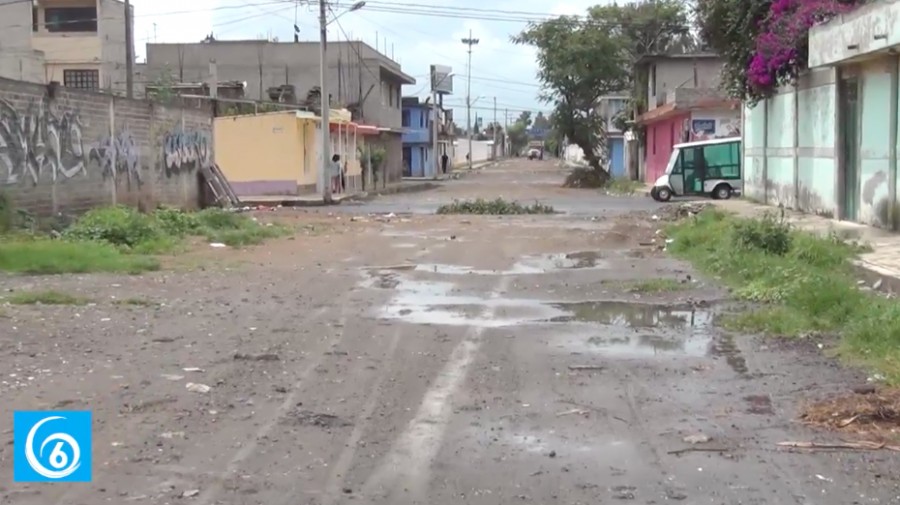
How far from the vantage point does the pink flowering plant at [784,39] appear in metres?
21.6

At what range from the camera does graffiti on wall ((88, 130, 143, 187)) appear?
79.7ft

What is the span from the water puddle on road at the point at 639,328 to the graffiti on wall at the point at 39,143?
12.5 metres

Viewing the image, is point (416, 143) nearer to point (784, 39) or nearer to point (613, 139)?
point (613, 139)

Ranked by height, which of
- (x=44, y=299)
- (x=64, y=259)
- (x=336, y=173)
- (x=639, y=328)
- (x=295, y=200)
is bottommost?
(x=639, y=328)

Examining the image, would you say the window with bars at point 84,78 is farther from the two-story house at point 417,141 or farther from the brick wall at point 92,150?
the two-story house at point 417,141

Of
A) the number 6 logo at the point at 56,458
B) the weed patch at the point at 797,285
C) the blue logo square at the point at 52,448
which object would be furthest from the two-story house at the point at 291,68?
the number 6 logo at the point at 56,458

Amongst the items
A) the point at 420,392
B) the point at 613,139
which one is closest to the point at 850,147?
the point at 420,392

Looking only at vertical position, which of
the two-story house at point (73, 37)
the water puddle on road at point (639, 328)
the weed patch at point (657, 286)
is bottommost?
the water puddle on road at point (639, 328)

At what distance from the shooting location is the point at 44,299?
11.8 meters

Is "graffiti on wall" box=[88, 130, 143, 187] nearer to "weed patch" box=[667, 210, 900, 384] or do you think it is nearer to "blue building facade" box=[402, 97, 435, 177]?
"weed patch" box=[667, 210, 900, 384]

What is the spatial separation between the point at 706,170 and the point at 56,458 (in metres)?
33.8

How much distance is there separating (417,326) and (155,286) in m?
4.58

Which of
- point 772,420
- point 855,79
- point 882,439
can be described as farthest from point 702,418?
point 855,79

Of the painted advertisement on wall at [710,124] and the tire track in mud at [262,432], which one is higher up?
the painted advertisement on wall at [710,124]
